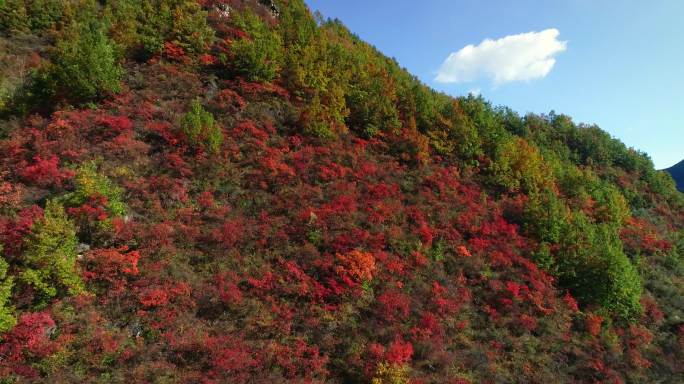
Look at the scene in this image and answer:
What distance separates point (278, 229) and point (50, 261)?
31.0 feet

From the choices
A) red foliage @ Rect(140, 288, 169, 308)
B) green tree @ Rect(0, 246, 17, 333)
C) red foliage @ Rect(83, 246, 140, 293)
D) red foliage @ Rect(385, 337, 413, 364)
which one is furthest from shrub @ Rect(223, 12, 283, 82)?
red foliage @ Rect(385, 337, 413, 364)

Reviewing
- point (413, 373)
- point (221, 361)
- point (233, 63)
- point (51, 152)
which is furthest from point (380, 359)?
point (233, 63)

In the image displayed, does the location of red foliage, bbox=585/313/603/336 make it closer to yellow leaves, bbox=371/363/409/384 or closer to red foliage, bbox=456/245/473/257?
red foliage, bbox=456/245/473/257

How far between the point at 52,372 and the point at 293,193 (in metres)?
13.5

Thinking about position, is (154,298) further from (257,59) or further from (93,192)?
(257,59)

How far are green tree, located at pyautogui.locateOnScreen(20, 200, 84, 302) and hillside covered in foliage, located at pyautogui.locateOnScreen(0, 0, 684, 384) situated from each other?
0.28ft

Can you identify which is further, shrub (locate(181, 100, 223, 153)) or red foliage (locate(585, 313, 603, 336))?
shrub (locate(181, 100, 223, 153))

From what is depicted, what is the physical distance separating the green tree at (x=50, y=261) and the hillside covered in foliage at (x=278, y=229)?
86 millimetres

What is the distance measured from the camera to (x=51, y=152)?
18.5 meters

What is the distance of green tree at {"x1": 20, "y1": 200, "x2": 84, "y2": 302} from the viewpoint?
39.4 feet

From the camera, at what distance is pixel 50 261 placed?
1221 centimetres

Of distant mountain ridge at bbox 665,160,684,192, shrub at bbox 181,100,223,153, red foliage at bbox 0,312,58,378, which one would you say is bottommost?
red foliage at bbox 0,312,58,378

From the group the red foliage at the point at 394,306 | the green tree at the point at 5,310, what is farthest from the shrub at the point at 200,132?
the red foliage at the point at 394,306

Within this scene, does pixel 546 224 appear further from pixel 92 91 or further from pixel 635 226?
pixel 92 91
